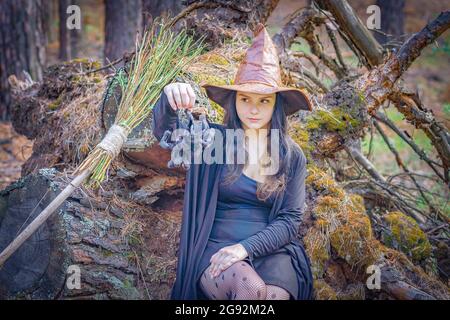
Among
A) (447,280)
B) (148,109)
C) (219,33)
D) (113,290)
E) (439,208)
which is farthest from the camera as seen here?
(439,208)

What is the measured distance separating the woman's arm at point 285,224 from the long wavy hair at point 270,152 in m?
0.05

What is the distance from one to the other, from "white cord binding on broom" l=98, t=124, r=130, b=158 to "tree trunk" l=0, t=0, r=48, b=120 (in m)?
4.36

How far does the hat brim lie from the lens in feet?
9.05

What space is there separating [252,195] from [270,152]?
0.79 feet

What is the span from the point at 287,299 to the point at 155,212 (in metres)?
1.19

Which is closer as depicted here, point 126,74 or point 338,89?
point 126,74

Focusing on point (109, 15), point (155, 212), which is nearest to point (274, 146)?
point (155, 212)

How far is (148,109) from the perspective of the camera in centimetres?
332

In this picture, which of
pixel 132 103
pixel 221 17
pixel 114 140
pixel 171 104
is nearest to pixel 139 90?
pixel 132 103

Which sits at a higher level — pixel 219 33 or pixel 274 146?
pixel 219 33

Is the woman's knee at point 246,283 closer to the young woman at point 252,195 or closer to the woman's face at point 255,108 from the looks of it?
the young woman at point 252,195

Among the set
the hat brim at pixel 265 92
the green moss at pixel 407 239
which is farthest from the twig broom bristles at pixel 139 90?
the green moss at pixel 407 239
